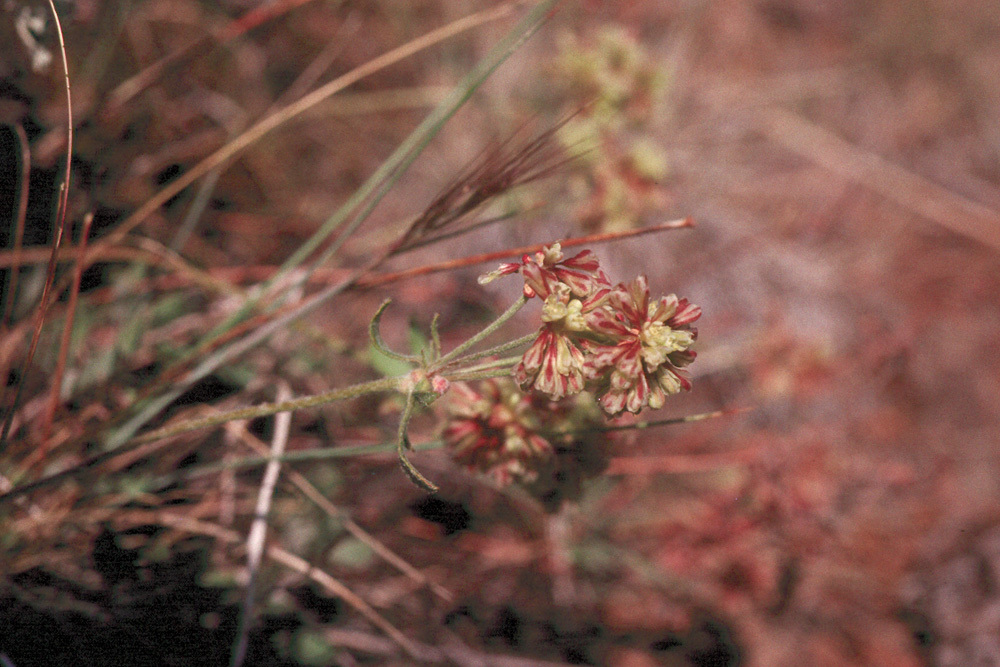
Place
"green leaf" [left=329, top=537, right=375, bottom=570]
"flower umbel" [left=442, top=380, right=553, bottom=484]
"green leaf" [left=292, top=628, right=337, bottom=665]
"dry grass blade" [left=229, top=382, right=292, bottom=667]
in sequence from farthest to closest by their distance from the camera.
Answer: "green leaf" [left=329, top=537, right=375, bottom=570], "green leaf" [left=292, top=628, right=337, bottom=665], "dry grass blade" [left=229, top=382, right=292, bottom=667], "flower umbel" [left=442, top=380, right=553, bottom=484]

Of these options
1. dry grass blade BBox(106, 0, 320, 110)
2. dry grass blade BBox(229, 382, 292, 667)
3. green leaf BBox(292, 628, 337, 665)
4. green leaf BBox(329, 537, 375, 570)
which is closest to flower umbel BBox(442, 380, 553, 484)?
dry grass blade BBox(229, 382, 292, 667)

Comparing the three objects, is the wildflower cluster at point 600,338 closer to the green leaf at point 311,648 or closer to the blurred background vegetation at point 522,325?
the blurred background vegetation at point 522,325

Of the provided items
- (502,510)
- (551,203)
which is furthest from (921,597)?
(551,203)

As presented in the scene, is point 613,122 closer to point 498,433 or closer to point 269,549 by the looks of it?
point 498,433

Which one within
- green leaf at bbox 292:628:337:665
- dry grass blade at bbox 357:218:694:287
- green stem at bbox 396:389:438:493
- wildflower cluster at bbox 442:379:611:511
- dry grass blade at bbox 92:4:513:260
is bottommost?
green leaf at bbox 292:628:337:665

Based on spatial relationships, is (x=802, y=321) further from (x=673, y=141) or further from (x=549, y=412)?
(x=549, y=412)

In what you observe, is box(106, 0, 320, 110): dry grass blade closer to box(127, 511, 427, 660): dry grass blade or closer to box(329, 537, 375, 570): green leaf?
box(127, 511, 427, 660): dry grass blade

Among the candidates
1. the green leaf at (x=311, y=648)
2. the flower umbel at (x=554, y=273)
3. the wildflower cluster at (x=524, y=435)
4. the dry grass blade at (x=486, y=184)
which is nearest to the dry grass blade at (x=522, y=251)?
the dry grass blade at (x=486, y=184)

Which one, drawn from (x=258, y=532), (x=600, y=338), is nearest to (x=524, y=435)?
(x=600, y=338)

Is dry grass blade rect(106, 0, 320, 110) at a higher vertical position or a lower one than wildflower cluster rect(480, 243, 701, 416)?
higher
